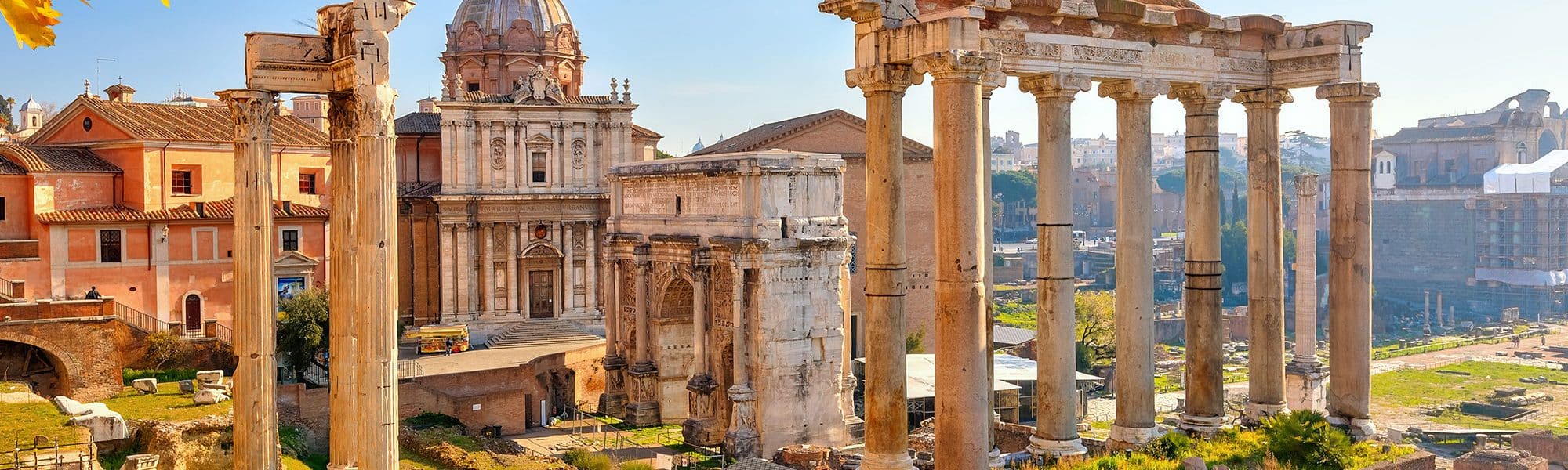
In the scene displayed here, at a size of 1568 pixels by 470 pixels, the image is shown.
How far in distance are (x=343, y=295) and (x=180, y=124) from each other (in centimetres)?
2105

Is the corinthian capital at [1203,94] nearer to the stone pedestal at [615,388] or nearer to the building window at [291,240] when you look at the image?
the stone pedestal at [615,388]

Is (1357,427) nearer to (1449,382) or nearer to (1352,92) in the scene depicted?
(1352,92)

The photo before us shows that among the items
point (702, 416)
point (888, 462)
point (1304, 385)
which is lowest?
point (702, 416)

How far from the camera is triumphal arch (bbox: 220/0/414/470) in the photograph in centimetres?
1375

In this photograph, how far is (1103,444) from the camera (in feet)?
51.5

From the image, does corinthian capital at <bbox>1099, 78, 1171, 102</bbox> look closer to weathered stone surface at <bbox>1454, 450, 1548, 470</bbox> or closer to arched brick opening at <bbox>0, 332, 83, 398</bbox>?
weathered stone surface at <bbox>1454, 450, 1548, 470</bbox>

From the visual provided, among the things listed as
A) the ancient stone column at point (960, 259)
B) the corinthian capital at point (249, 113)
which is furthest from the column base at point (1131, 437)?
the corinthian capital at point (249, 113)

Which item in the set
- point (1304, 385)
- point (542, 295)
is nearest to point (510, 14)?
point (542, 295)

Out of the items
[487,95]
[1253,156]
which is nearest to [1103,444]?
[1253,156]

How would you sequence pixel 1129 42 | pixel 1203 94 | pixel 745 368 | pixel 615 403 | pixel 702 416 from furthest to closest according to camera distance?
pixel 615 403, pixel 702 416, pixel 745 368, pixel 1203 94, pixel 1129 42

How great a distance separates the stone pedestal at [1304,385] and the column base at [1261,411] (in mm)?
14288

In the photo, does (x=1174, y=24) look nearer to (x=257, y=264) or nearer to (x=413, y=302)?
(x=257, y=264)

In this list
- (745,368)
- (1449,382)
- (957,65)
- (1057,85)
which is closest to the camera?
(957,65)

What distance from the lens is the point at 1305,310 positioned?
95.6 feet
